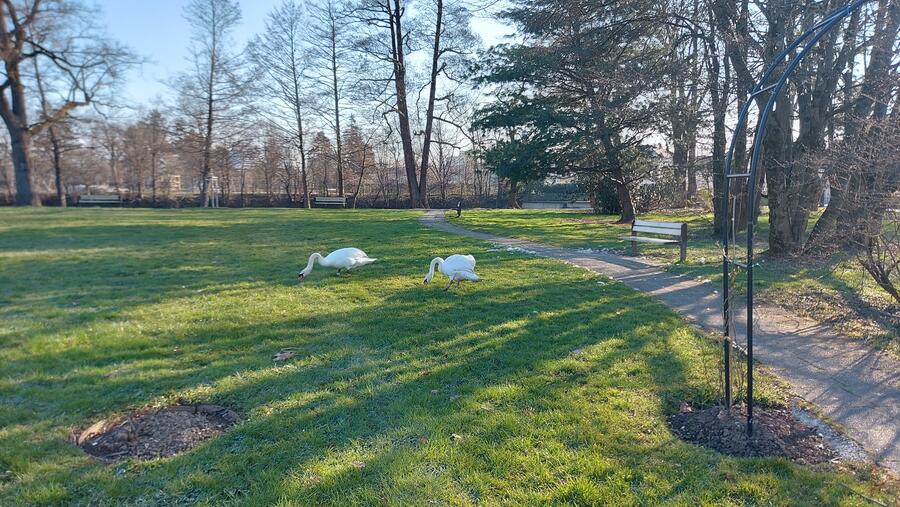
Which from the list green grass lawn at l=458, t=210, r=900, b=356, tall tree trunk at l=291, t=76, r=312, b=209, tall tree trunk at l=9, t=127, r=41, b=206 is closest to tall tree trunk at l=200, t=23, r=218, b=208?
tall tree trunk at l=291, t=76, r=312, b=209

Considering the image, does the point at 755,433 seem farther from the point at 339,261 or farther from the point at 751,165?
the point at 339,261

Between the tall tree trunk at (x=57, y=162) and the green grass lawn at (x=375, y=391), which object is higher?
the tall tree trunk at (x=57, y=162)

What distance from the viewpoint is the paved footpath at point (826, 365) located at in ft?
11.9

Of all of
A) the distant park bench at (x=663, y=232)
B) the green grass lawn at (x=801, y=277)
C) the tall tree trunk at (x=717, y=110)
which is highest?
the tall tree trunk at (x=717, y=110)

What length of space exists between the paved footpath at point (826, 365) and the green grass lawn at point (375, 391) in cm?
47

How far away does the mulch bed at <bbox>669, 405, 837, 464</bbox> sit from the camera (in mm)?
3275

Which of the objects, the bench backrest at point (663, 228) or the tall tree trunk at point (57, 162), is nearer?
the bench backrest at point (663, 228)

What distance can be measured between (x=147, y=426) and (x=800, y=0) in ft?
40.9

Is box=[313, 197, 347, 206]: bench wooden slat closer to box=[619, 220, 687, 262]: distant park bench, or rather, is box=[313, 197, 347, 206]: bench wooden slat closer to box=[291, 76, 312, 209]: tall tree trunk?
box=[291, 76, 312, 209]: tall tree trunk

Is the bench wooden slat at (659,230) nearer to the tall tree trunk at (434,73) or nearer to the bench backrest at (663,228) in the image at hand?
the bench backrest at (663,228)

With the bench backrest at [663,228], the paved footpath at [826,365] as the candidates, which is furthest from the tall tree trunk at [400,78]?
the paved footpath at [826,365]

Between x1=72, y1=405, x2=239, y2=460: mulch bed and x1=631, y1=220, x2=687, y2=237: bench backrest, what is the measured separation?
33.5 ft

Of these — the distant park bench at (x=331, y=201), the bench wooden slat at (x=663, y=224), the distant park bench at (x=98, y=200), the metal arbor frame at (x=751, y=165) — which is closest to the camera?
the metal arbor frame at (x=751, y=165)

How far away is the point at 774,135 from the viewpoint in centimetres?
1071
